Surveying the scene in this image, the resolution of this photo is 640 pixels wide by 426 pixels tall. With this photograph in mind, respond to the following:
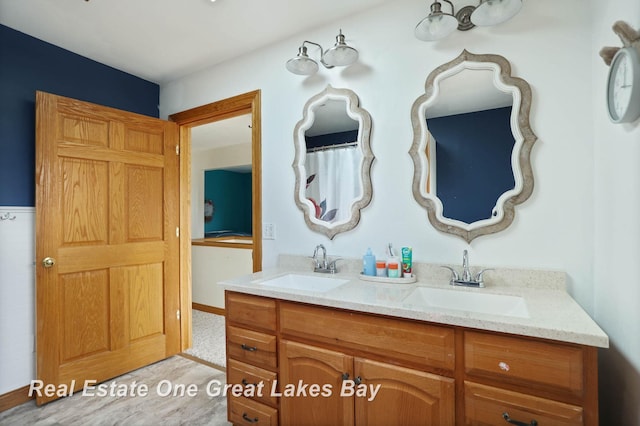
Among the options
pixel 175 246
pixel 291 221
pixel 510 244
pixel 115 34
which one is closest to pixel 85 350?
pixel 175 246

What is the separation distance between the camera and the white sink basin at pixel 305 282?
5.98 feet

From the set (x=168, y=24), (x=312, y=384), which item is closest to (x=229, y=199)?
(x=168, y=24)

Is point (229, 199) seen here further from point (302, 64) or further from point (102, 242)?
point (302, 64)

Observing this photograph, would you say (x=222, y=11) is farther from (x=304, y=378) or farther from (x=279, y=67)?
(x=304, y=378)

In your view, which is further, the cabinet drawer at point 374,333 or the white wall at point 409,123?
the white wall at point 409,123

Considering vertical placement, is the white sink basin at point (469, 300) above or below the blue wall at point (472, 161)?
below

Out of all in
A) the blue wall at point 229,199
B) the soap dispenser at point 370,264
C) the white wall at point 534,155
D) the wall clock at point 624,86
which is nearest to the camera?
the wall clock at point 624,86

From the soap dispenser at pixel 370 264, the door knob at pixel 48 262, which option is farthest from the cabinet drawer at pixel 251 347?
the door knob at pixel 48 262

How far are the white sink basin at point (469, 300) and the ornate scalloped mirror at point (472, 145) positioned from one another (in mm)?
304

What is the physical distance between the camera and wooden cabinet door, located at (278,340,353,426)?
55.4 inches

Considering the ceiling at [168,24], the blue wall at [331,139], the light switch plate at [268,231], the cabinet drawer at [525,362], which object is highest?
the ceiling at [168,24]

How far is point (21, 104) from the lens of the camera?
7.06ft

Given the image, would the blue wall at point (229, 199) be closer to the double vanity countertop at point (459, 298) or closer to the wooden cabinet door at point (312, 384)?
the double vanity countertop at point (459, 298)

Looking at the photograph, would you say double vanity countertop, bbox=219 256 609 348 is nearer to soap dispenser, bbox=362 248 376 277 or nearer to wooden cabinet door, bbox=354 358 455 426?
soap dispenser, bbox=362 248 376 277
